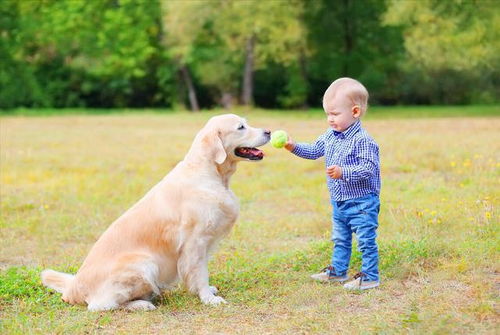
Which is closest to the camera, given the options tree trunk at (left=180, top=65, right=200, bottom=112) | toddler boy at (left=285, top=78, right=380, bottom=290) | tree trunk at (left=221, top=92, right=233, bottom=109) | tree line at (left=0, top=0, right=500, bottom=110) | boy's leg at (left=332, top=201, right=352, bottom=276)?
toddler boy at (left=285, top=78, right=380, bottom=290)

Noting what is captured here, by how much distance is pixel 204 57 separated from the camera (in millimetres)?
36469

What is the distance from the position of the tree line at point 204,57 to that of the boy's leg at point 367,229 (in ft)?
85.4

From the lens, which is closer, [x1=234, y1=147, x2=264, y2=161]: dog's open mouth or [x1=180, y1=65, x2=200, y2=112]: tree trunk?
[x1=234, y1=147, x2=264, y2=161]: dog's open mouth

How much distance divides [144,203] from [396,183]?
557 centimetres

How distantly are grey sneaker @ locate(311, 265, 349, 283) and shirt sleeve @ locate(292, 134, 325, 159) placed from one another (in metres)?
0.99

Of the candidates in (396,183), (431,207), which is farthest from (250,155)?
(396,183)

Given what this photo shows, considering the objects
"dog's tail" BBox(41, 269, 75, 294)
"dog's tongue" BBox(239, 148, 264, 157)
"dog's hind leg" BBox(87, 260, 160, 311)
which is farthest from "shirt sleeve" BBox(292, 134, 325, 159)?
"dog's tail" BBox(41, 269, 75, 294)

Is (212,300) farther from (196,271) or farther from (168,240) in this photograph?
(168,240)

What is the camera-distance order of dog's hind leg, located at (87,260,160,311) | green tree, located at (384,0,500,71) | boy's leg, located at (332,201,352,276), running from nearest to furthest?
dog's hind leg, located at (87,260,160,311), boy's leg, located at (332,201,352,276), green tree, located at (384,0,500,71)

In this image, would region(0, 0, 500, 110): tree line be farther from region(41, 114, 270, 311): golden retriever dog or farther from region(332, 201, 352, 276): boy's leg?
region(41, 114, 270, 311): golden retriever dog

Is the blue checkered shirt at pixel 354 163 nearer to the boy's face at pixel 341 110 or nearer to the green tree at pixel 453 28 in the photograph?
the boy's face at pixel 341 110

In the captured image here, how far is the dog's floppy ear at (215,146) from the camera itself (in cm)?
537

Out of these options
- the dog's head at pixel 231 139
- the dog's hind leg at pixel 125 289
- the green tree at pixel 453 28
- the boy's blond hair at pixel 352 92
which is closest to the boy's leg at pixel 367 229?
the boy's blond hair at pixel 352 92

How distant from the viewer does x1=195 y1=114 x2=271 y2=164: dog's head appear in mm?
5414
